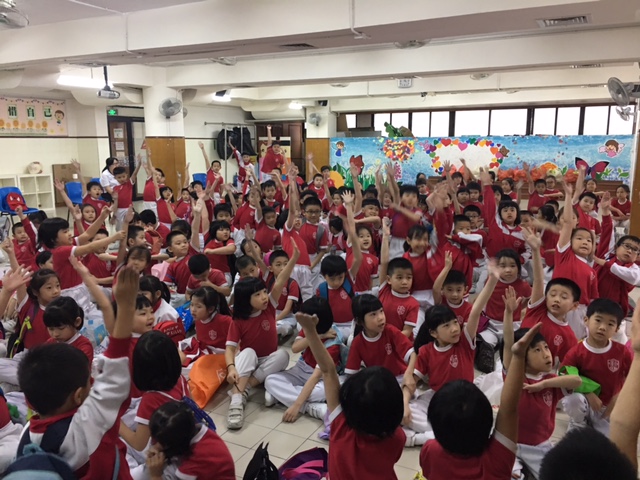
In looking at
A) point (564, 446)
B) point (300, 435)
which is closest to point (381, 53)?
point (300, 435)

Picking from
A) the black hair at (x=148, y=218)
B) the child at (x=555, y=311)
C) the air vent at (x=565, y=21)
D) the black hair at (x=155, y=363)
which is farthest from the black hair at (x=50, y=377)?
the air vent at (x=565, y=21)

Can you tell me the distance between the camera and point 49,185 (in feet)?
35.9

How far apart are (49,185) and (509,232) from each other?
31.9 feet

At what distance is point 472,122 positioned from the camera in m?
13.6

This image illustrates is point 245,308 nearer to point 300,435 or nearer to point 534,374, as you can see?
point 300,435

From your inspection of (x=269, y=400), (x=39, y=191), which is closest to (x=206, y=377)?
(x=269, y=400)

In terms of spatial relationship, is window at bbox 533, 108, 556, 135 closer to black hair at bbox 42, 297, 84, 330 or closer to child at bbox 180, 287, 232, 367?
child at bbox 180, 287, 232, 367

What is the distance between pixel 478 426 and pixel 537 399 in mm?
1002

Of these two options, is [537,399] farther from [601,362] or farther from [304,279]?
[304,279]

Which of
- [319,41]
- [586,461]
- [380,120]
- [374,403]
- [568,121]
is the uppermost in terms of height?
[319,41]

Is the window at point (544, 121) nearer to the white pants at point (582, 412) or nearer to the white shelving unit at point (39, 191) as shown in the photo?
the white pants at point (582, 412)

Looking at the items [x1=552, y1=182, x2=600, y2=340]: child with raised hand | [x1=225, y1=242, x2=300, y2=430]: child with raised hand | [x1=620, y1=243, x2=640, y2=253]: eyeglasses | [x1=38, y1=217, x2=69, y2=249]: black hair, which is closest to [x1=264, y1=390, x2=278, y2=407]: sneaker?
[x1=225, y1=242, x2=300, y2=430]: child with raised hand

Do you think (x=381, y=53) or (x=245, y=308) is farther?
(x=381, y=53)

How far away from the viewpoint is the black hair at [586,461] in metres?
1.01
